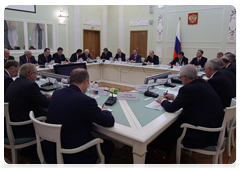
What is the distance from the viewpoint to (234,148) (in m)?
2.55

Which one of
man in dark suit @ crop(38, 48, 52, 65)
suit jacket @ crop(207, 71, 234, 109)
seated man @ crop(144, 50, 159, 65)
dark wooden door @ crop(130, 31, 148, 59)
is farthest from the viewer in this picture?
dark wooden door @ crop(130, 31, 148, 59)

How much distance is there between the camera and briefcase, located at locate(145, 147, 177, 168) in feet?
5.76

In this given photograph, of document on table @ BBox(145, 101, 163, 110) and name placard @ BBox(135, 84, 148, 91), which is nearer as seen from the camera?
document on table @ BBox(145, 101, 163, 110)

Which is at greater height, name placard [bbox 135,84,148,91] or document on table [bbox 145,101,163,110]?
name placard [bbox 135,84,148,91]

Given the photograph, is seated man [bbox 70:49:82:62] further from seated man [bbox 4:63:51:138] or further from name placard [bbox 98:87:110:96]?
seated man [bbox 4:63:51:138]

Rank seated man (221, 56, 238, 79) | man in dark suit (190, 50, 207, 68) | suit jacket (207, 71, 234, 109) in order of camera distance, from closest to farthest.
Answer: suit jacket (207, 71, 234, 109)
seated man (221, 56, 238, 79)
man in dark suit (190, 50, 207, 68)

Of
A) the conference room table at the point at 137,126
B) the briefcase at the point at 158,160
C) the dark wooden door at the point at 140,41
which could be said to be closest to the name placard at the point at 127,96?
the conference room table at the point at 137,126

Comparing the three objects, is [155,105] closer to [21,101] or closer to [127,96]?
[127,96]

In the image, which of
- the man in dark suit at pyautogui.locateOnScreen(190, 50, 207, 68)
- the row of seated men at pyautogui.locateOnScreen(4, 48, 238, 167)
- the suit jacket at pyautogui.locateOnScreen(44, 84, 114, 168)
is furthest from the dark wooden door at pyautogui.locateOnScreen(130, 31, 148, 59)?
the suit jacket at pyautogui.locateOnScreen(44, 84, 114, 168)

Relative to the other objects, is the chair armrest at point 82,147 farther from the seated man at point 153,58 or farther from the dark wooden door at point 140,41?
the dark wooden door at point 140,41

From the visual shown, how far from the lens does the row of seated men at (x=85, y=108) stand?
4.63 ft

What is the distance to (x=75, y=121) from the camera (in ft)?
4.60

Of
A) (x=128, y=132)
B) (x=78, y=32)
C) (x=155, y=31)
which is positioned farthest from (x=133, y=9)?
(x=128, y=132)

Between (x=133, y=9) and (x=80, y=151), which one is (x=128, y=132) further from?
(x=133, y=9)
